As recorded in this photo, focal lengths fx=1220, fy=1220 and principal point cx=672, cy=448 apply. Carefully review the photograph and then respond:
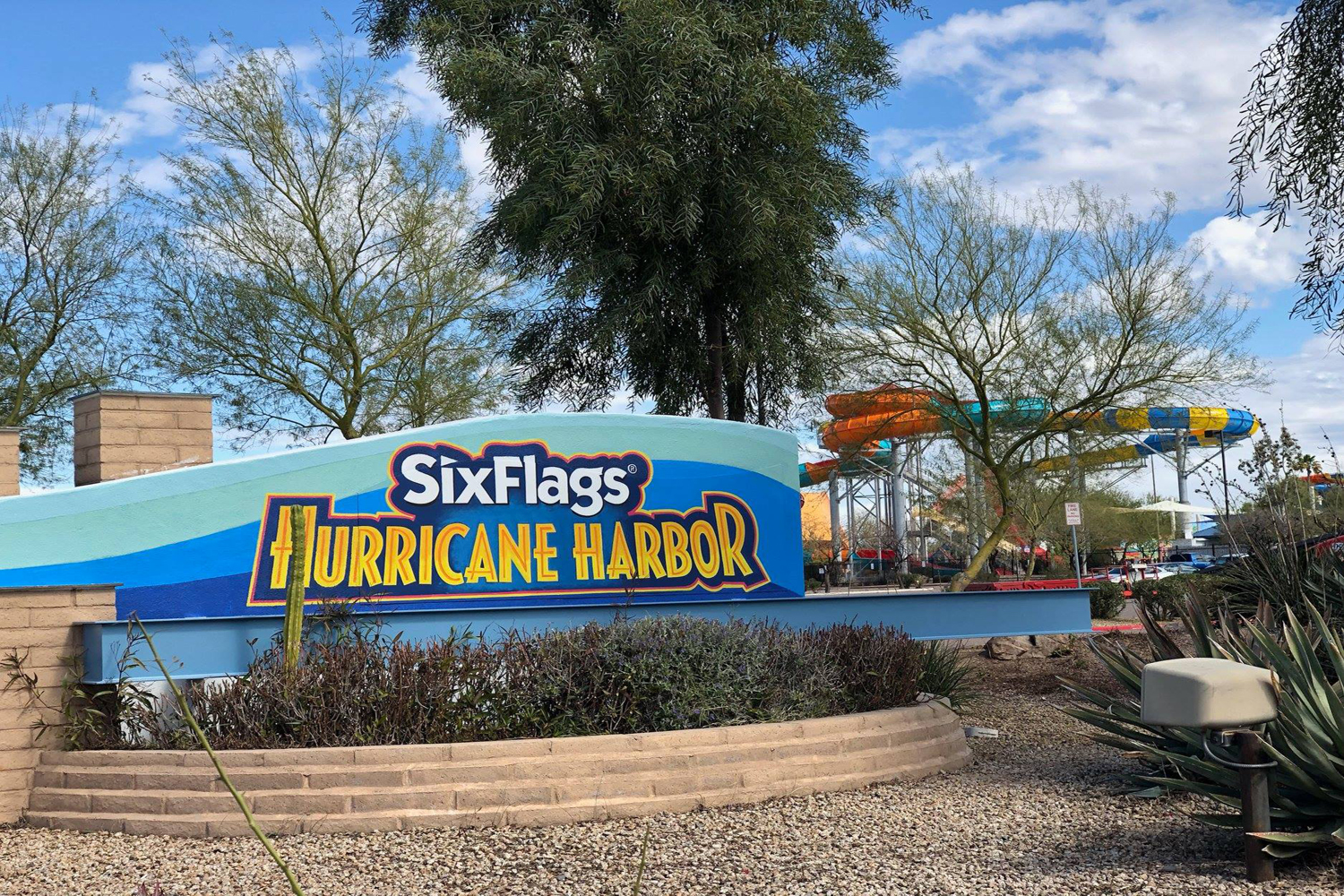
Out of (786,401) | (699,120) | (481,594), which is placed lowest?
(481,594)

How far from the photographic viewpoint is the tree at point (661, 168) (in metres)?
15.0

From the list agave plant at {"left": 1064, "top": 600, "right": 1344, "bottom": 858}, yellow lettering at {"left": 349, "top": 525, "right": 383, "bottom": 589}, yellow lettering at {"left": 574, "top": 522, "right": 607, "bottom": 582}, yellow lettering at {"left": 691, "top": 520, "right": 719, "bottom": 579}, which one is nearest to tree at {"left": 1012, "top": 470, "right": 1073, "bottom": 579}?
yellow lettering at {"left": 691, "top": 520, "right": 719, "bottom": 579}

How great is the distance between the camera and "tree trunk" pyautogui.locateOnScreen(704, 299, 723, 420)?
17.5m

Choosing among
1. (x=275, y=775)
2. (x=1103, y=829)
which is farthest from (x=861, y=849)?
(x=275, y=775)

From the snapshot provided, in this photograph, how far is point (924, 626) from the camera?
12.4m

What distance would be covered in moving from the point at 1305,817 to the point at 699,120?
11516 mm

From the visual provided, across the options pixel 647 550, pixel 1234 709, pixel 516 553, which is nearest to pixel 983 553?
pixel 647 550

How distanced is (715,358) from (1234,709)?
12.3 metres

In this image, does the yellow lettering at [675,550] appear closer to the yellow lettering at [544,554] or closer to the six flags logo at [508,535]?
the six flags logo at [508,535]

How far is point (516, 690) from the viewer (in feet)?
28.7

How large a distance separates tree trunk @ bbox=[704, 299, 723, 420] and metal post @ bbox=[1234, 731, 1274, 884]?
464 inches

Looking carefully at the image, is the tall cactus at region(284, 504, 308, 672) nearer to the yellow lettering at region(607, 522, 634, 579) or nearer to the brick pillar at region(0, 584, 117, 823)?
the brick pillar at region(0, 584, 117, 823)

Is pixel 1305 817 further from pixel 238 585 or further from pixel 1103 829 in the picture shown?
pixel 238 585

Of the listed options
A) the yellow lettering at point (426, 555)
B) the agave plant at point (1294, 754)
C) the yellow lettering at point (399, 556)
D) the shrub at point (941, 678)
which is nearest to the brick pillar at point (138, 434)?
the yellow lettering at point (399, 556)
